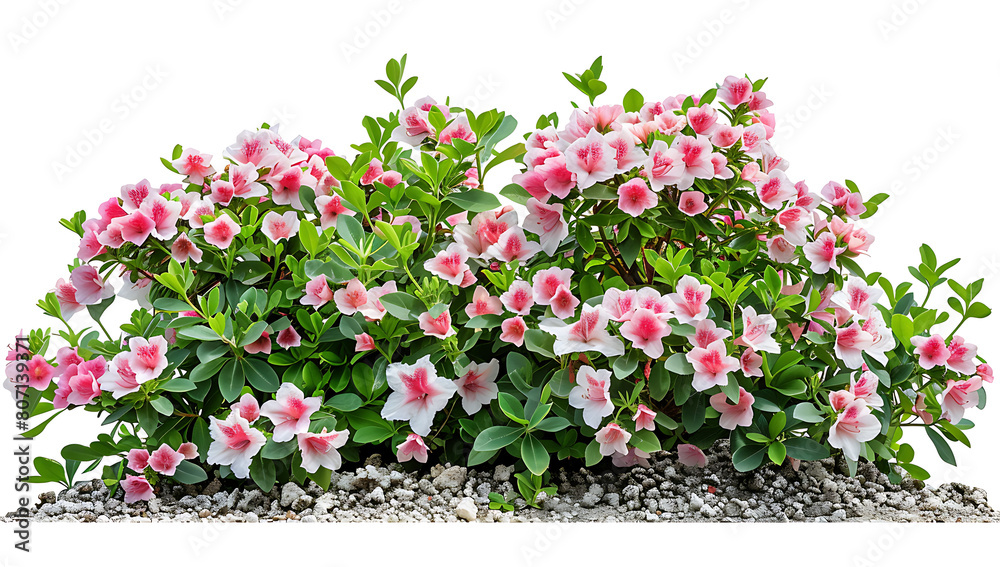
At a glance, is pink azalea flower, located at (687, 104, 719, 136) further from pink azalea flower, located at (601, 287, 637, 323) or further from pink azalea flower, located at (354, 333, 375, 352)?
pink azalea flower, located at (354, 333, 375, 352)

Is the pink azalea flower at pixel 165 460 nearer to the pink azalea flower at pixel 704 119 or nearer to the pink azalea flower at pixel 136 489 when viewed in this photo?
the pink azalea flower at pixel 136 489

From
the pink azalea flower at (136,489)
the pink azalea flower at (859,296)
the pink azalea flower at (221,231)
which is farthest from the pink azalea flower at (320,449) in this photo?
the pink azalea flower at (859,296)

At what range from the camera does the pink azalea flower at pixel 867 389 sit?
2430 mm

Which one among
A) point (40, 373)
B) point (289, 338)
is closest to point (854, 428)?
point (289, 338)

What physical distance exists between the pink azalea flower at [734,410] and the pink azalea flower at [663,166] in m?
0.64

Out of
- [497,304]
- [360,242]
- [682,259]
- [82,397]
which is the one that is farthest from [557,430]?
[82,397]

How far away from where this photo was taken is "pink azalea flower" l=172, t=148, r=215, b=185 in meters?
2.85

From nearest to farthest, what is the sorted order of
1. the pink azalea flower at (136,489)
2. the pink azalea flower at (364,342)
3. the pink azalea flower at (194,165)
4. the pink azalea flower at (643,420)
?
the pink azalea flower at (643,420) < the pink azalea flower at (364,342) < the pink azalea flower at (136,489) < the pink azalea flower at (194,165)

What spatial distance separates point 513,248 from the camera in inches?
99.2

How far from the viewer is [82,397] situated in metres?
2.54

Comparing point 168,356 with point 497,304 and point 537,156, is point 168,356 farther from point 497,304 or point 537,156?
point 537,156

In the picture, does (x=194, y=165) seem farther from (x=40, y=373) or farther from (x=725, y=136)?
(x=725, y=136)

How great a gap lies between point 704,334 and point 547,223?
0.55m

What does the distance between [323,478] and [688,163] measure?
1.39 meters
